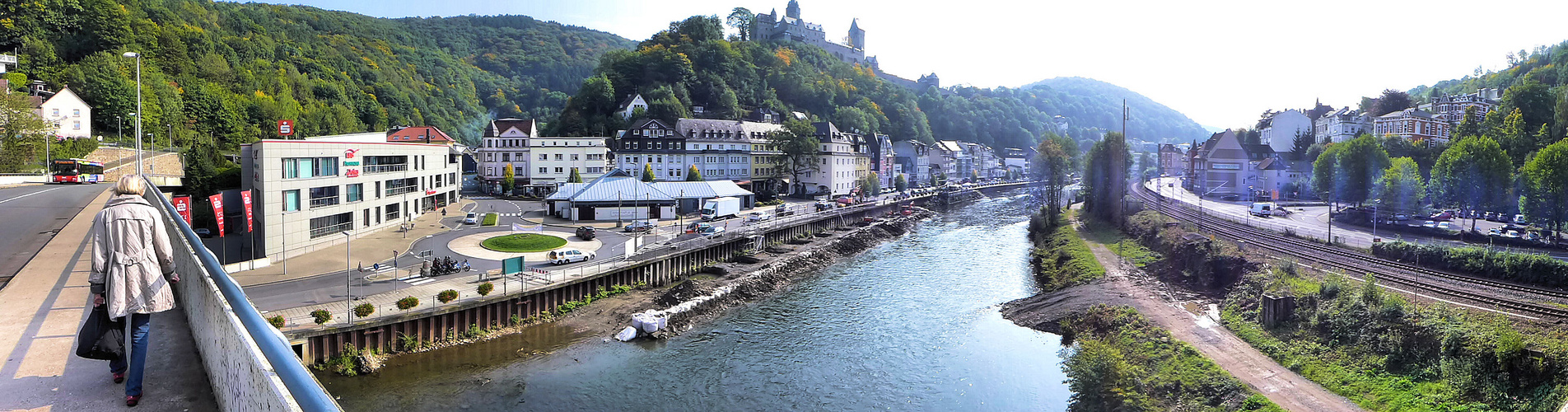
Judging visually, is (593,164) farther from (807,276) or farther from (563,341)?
(563,341)

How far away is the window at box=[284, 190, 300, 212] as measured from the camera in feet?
102

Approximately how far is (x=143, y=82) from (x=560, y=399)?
53.0 metres

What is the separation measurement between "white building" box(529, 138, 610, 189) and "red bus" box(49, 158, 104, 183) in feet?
106

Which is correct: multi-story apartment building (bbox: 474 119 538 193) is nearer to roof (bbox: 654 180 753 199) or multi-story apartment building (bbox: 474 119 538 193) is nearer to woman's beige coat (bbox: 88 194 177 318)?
roof (bbox: 654 180 753 199)

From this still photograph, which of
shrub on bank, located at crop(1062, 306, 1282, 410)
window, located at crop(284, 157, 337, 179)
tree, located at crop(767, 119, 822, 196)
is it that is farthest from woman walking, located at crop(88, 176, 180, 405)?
tree, located at crop(767, 119, 822, 196)

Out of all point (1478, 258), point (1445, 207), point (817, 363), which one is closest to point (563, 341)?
point (817, 363)

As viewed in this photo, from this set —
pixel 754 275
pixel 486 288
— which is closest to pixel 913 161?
pixel 754 275

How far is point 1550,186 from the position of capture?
3394 centimetres

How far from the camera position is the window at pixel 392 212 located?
40656 millimetres

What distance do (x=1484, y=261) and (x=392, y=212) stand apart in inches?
1882

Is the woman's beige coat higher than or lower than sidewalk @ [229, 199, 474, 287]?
higher

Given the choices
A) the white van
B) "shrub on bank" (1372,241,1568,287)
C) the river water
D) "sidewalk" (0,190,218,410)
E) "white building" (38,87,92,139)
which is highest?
"white building" (38,87,92,139)

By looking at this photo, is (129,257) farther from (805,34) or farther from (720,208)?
(805,34)

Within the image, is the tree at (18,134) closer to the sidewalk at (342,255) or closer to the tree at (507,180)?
the sidewalk at (342,255)
